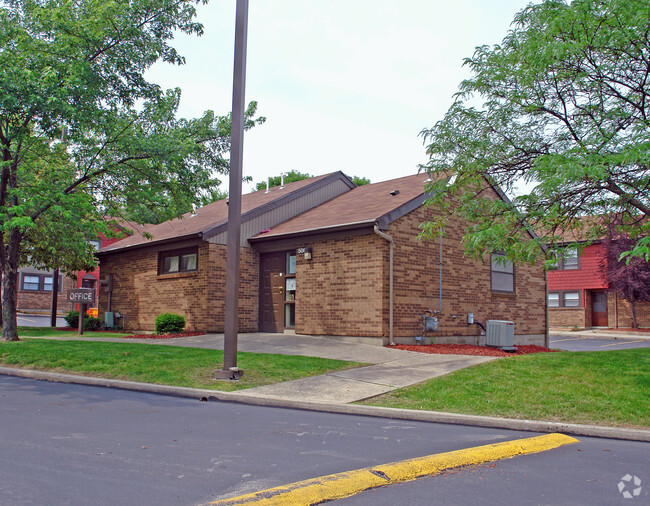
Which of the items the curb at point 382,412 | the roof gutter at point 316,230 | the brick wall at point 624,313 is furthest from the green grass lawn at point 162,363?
the brick wall at point 624,313

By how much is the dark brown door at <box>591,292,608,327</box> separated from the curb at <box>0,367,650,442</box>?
34372mm

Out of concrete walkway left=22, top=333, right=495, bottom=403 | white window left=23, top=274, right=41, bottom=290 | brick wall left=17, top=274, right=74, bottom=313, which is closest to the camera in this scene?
concrete walkway left=22, top=333, right=495, bottom=403

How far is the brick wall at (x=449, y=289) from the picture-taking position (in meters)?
15.3

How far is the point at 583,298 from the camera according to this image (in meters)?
37.7

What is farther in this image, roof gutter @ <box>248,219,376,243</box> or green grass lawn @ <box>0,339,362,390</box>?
roof gutter @ <box>248,219,376,243</box>

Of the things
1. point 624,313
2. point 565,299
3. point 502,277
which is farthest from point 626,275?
point 502,277

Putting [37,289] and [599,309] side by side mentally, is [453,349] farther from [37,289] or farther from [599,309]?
[37,289]

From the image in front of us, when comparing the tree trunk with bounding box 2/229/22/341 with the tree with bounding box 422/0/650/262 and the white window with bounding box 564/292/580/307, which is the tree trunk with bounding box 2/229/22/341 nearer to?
the tree with bounding box 422/0/650/262

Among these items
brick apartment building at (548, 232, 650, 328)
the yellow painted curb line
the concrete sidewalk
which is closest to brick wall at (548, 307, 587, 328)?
brick apartment building at (548, 232, 650, 328)

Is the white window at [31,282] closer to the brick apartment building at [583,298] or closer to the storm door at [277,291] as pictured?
the storm door at [277,291]

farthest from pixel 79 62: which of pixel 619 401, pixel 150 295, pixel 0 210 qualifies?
pixel 619 401

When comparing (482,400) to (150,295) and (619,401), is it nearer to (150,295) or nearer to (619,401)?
(619,401)

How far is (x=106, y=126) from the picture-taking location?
1408 cm

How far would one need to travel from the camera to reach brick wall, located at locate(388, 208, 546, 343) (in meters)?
15.3
